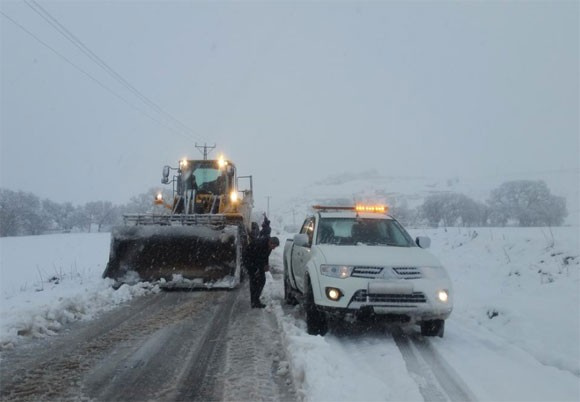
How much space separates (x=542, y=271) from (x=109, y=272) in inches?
381

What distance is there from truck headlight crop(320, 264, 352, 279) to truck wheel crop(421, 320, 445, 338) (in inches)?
52.8

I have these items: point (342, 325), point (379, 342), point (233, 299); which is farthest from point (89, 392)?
point (233, 299)

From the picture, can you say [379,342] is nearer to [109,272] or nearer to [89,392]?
[89,392]

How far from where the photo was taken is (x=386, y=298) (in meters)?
5.95

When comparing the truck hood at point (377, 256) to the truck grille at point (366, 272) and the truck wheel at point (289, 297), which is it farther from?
the truck wheel at point (289, 297)

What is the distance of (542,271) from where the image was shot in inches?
403

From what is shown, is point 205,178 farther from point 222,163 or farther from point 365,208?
point 365,208

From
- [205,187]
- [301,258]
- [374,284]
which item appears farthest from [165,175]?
[374,284]

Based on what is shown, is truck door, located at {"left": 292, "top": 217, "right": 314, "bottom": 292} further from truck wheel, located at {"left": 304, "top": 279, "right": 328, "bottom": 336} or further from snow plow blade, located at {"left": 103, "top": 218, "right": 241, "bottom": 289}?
snow plow blade, located at {"left": 103, "top": 218, "right": 241, "bottom": 289}

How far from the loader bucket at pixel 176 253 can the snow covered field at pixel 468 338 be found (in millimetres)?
713

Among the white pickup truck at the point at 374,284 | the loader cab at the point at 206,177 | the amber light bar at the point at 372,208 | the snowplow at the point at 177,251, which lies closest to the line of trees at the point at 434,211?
the loader cab at the point at 206,177

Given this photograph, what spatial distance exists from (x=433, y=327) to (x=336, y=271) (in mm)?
1558

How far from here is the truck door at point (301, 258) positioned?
24.5 feet

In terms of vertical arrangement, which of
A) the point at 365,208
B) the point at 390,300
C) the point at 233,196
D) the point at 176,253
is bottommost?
the point at 390,300
